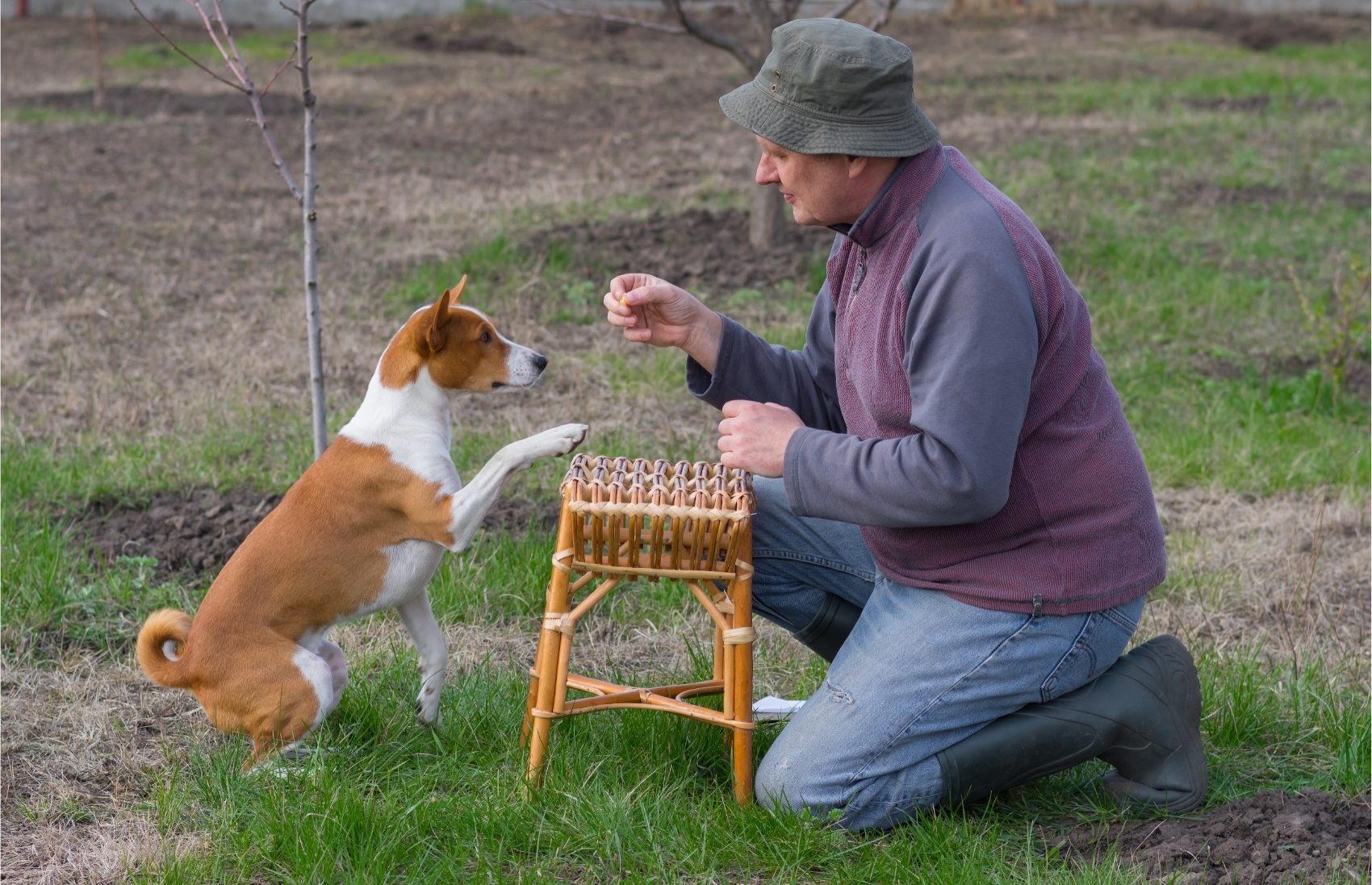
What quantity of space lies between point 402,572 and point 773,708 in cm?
105

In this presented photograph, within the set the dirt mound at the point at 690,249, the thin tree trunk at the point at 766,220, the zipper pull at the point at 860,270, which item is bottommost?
the dirt mound at the point at 690,249

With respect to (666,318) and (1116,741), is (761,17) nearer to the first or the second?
(666,318)

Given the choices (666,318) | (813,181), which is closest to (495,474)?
(666,318)

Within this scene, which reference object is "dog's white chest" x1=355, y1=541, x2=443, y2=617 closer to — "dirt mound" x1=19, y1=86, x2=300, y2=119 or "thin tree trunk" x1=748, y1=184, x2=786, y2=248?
"thin tree trunk" x1=748, y1=184, x2=786, y2=248

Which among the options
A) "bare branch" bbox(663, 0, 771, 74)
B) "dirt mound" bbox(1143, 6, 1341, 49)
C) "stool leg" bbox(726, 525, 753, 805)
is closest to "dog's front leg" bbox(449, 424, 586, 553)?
"stool leg" bbox(726, 525, 753, 805)

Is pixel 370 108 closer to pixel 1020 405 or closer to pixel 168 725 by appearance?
pixel 168 725

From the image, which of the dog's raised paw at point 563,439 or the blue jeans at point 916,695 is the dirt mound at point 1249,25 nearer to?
the blue jeans at point 916,695

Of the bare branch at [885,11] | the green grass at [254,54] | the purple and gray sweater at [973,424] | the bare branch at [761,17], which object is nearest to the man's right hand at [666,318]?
the purple and gray sweater at [973,424]

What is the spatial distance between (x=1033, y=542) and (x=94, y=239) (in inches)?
282

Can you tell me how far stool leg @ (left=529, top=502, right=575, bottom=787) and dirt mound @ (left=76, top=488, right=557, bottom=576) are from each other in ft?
4.77

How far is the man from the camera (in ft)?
8.63

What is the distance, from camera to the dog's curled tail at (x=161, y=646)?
3.06 metres

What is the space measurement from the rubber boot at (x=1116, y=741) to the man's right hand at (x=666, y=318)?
1.18 meters

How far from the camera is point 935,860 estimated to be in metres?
2.79
